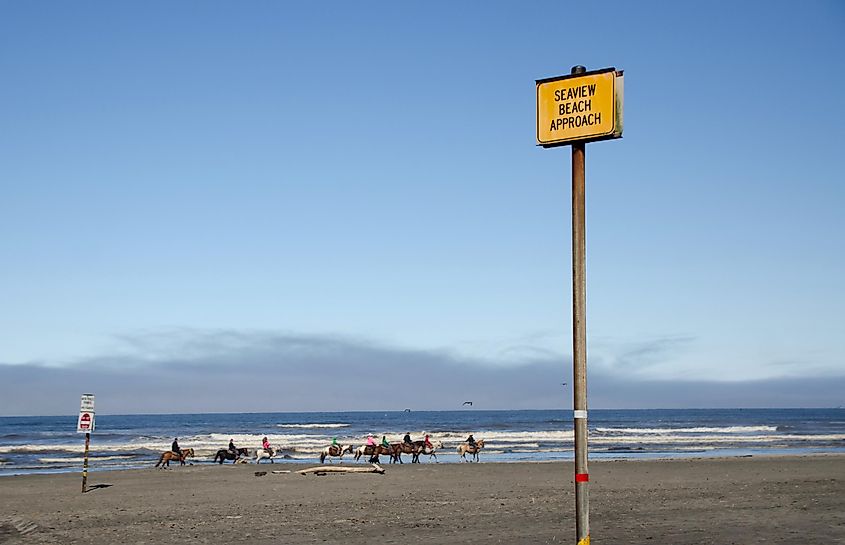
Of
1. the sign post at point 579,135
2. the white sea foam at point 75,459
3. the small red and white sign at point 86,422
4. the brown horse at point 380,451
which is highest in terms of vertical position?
the sign post at point 579,135

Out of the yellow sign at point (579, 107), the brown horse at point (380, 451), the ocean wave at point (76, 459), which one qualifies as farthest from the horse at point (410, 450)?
the yellow sign at point (579, 107)

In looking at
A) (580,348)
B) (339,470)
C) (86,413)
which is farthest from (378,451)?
(580,348)

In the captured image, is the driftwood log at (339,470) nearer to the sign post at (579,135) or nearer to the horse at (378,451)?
the horse at (378,451)

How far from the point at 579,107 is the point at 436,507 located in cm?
1263

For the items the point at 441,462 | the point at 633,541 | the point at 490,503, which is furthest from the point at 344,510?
the point at 441,462

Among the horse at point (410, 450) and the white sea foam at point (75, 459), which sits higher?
the horse at point (410, 450)

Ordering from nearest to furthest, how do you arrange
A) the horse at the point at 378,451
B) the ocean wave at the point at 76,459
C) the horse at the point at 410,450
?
1. the horse at the point at 378,451
2. the horse at the point at 410,450
3. the ocean wave at the point at 76,459

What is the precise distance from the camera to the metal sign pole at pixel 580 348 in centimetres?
689

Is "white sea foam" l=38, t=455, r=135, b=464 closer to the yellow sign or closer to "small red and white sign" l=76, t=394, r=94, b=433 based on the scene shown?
"small red and white sign" l=76, t=394, r=94, b=433

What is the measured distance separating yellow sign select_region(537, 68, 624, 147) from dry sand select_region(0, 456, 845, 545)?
25.0 feet

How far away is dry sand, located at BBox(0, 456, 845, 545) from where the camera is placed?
13961 mm

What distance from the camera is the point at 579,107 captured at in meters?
7.11

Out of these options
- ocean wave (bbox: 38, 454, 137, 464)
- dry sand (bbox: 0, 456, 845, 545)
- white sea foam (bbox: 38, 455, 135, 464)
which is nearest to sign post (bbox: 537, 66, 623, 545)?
dry sand (bbox: 0, 456, 845, 545)

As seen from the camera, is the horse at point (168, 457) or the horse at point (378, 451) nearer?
the horse at point (168, 457)
